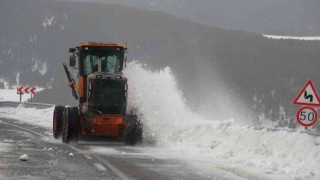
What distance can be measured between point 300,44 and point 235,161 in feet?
570

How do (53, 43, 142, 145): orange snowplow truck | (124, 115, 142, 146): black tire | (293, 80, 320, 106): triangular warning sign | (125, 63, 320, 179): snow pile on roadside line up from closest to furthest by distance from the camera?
1. (125, 63, 320, 179): snow pile on roadside
2. (293, 80, 320, 106): triangular warning sign
3. (53, 43, 142, 145): orange snowplow truck
4. (124, 115, 142, 146): black tire

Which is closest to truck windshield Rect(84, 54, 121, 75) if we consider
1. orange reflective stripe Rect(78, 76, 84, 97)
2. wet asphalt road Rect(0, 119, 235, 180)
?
orange reflective stripe Rect(78, 76, 84, 97)

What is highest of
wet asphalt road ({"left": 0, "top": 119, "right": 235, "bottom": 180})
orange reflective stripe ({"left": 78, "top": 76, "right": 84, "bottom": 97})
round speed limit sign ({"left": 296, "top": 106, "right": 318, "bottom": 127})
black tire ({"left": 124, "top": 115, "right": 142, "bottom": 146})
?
orange reflective stripe ({"left": 78, "top": 76, "right": 84, "bottom": 97})

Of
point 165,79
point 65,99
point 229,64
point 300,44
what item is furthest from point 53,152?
point 300,44

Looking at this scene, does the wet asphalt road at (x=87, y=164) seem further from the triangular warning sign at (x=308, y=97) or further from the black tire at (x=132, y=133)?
the triangular warning sign at (x=308, y=97)

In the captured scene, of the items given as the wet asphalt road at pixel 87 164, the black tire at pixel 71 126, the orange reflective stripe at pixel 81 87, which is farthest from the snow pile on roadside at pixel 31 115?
the wet asphalt road at pixel 87 164

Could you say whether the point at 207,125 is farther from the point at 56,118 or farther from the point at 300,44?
the point at 300,44

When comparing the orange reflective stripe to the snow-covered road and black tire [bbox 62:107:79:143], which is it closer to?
black tire [bbox 62:107:79:143]


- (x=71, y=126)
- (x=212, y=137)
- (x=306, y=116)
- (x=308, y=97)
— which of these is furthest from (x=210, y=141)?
(x=71, y=126)

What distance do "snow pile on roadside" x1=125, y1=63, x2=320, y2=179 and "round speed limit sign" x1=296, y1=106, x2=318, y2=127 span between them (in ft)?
1.35

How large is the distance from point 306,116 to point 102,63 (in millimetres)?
7121

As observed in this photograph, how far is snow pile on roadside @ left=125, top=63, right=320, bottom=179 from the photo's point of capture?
35.3 feet

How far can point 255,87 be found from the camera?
153500 mm

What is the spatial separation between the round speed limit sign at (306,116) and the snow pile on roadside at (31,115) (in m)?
Result: 15.7
